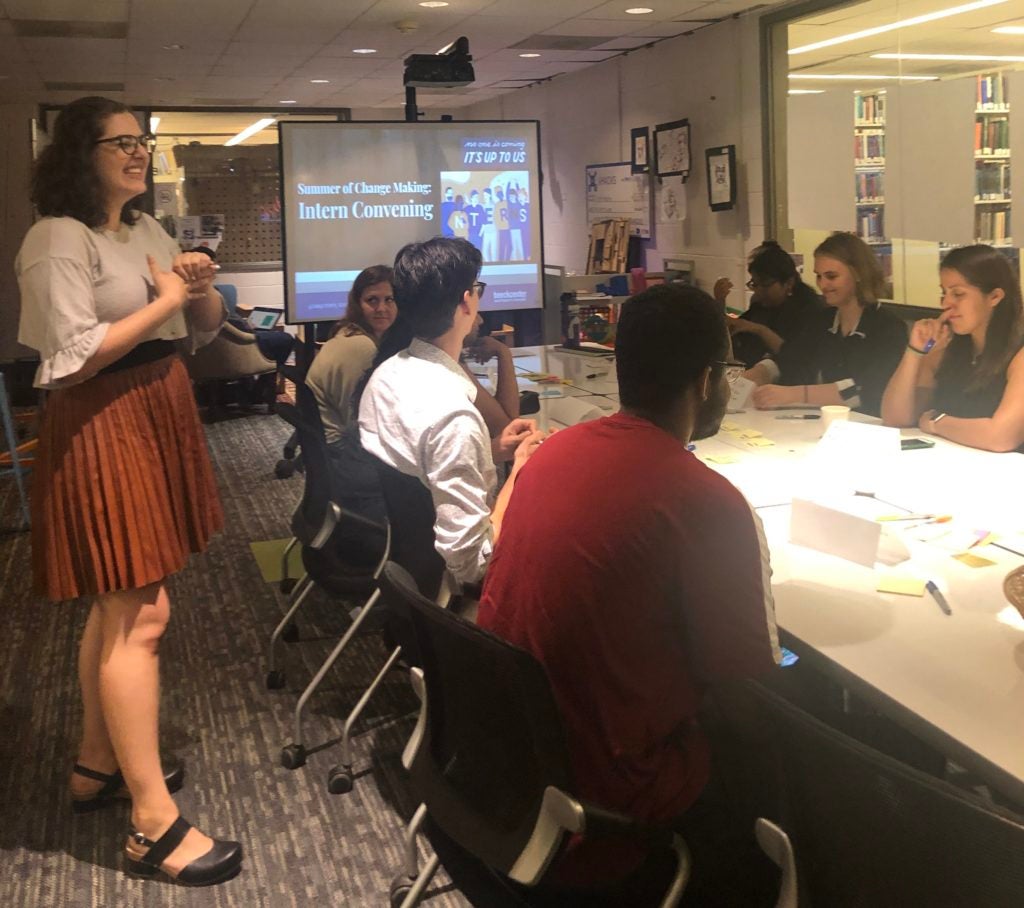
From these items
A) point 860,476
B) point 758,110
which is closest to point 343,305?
point 758,110

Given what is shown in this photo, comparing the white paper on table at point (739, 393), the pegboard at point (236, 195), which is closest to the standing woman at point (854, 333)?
the white paper on table at point (739, 393)

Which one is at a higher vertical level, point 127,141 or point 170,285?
point 127,141

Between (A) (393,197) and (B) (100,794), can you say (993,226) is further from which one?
(B) (100,794)

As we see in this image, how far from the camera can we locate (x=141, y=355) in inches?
86.2

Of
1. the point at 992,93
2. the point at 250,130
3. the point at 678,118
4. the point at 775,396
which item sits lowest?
the point at 775,396

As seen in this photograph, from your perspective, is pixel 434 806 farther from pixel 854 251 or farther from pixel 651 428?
pixel 854 251

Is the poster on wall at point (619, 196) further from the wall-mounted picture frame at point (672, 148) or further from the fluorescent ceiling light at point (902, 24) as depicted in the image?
the fluorescent ceiling light at point (902, 24)

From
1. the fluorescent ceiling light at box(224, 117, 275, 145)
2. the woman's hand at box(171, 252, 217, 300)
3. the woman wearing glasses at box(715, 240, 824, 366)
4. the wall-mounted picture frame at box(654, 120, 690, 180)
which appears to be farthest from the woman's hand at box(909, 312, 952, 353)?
the fluorescent ceiling light at box(224, 117, 275, 145)

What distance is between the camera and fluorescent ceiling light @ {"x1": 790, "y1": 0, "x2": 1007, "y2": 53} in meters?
5.44

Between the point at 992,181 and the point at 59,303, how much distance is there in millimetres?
4401

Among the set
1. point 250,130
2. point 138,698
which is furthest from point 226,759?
point 250,130

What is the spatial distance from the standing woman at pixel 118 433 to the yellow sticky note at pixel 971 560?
61.9 inches

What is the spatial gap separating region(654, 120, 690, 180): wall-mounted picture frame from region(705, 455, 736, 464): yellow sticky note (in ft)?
15.2

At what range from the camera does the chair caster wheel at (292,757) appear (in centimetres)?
279
